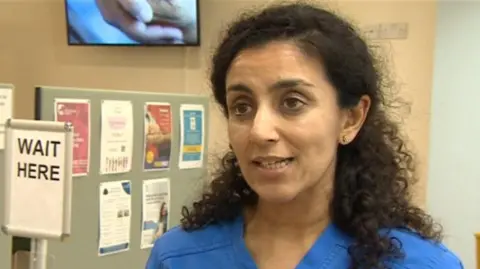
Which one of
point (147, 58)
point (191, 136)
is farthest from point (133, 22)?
point (191, 136)

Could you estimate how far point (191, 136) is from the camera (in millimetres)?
2426

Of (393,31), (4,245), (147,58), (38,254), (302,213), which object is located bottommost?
(4,245)

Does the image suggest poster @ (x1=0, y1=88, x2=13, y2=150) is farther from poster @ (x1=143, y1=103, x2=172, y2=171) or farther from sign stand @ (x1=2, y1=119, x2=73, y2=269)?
sign stand @ (x1=2, y1=119, x2=73, y2=269)

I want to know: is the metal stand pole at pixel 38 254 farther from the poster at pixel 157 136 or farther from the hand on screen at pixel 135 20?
the hand on screen at pixel 135 20

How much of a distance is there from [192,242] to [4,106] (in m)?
0.91

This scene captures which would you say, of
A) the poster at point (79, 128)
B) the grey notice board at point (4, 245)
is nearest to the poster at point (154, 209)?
the poster at point (79, 128)

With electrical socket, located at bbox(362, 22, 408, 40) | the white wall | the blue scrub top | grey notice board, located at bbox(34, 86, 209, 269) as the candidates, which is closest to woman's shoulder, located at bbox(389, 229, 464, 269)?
the blue scrub top

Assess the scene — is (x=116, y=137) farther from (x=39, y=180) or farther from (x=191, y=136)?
(x=39, y=180)

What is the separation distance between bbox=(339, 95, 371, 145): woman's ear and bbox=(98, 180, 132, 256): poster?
44.2 inches

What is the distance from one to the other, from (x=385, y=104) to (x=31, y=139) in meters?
0.65

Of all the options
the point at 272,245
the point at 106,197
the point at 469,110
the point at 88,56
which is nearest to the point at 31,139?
the point at 272,245

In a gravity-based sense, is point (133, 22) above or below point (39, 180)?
above

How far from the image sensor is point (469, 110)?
2945mm

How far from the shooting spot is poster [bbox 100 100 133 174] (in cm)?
206
